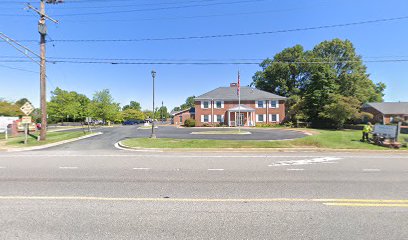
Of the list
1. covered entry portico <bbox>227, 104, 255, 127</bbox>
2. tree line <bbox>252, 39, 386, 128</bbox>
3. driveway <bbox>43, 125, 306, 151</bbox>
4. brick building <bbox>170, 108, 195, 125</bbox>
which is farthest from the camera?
brick building <bbox>170, 108, 195, 125</bbox>

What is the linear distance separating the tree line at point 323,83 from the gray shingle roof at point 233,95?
5645 millimetres

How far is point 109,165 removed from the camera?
870 centimetres

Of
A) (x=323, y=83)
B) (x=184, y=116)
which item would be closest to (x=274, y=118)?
(x=323, y=83)

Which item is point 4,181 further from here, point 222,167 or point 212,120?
point 212,120

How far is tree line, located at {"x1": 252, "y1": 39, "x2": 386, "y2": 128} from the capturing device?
37781 millimetres

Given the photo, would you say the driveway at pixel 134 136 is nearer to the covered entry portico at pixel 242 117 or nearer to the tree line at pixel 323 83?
the tree line at pixel 323 83

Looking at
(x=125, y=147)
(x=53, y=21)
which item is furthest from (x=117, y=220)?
(x=53, y=21)

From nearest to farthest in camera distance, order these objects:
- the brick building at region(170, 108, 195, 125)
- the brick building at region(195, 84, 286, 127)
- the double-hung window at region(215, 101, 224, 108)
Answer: the brick building at region(195, 84, 286, 127) < the double-hung window at region(215, 101, 224, 108) < the brick building at region(170, 108, 195, 125)

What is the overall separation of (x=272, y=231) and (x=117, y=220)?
258cm

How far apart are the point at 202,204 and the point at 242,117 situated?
127 feet

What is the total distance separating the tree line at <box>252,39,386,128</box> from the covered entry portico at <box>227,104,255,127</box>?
28.4 feet

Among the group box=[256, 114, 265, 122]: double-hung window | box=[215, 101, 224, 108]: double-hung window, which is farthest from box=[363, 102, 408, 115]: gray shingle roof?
box=[215, 101, 224, 108]: double-hung window

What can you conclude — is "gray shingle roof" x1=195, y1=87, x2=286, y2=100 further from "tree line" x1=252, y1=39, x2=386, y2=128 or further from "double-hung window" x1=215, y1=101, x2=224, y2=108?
"tree line" x1=252, y1=39, x2=386, y2=128

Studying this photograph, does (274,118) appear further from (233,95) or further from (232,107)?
(233,95)
